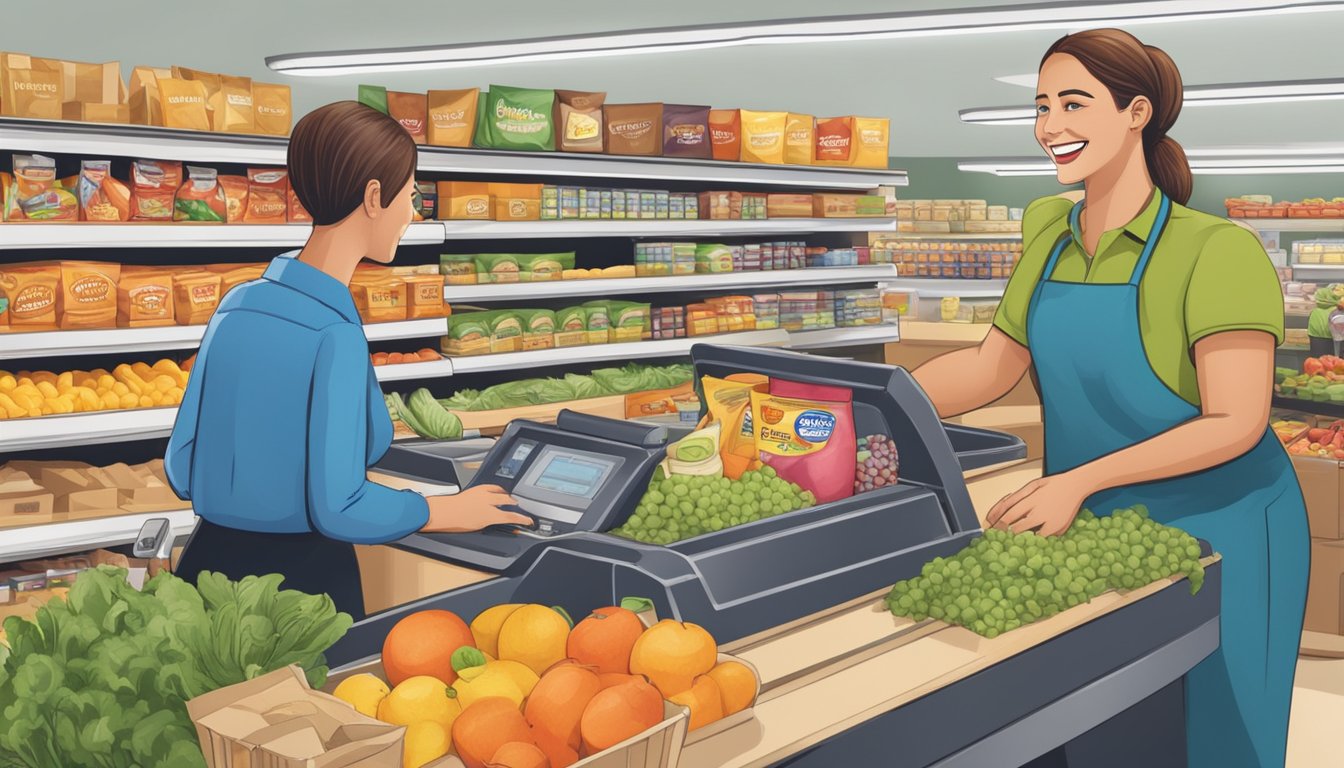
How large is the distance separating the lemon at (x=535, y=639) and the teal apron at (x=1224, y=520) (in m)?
1.43

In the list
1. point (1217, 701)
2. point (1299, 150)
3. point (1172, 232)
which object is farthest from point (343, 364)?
point (1299, 150)

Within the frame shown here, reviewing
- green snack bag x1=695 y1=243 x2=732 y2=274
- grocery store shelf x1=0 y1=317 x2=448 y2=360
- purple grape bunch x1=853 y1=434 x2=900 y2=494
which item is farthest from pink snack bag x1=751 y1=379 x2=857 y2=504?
green snack bag x1=695 y1=243 x2=732 y2=274

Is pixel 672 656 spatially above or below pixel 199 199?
below

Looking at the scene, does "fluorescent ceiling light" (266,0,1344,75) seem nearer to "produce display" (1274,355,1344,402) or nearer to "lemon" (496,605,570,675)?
"produce display" (1274,355,1344,402)

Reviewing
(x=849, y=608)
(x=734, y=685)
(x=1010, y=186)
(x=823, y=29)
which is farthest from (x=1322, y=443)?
(x=1010, y=186)

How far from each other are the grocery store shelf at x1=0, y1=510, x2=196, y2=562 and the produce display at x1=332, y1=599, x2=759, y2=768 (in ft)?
8.63

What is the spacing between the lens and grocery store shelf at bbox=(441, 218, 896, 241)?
5.30 m

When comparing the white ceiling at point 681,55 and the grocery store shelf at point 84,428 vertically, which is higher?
the white ceiling at point 681,55

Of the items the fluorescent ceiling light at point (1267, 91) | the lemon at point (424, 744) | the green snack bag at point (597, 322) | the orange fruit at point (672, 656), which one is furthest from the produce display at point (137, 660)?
the fluorescent ceiling light at point (1267, 91)

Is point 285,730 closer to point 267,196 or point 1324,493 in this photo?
point 267,196

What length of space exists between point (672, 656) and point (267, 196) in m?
3.61

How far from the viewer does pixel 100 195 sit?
13.8 feet

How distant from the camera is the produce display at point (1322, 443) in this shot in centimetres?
517

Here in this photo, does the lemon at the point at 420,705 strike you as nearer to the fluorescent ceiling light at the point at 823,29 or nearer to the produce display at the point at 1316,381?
the fluorescent ceiling light at the point at 823,29
